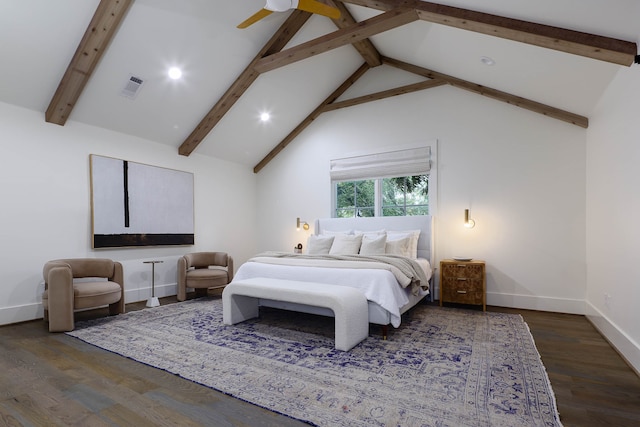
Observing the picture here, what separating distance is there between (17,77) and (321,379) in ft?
14.2

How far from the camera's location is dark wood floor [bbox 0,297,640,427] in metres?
1.80

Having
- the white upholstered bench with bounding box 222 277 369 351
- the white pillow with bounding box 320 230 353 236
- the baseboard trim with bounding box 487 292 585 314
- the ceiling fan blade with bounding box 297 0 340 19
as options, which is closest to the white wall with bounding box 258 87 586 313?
the baseboard trim with bounding box 487 292 585 314

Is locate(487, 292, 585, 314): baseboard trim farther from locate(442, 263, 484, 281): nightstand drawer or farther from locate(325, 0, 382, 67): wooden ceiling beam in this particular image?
locate(325, 0, 382, 67): wooden ceiling beam

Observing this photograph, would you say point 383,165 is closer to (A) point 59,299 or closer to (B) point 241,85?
(B) point 241,85

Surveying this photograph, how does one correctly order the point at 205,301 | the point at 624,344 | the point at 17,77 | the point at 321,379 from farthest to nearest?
the point at 205,301 → the point at 17,77 → the point at 624,344 → the point at 321,379

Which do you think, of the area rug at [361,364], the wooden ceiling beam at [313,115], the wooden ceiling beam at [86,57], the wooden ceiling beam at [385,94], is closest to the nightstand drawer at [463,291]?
the area rug at [361,364]

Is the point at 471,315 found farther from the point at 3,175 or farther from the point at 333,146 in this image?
the point at 3,175

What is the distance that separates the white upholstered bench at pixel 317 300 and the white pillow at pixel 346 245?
1.35 m

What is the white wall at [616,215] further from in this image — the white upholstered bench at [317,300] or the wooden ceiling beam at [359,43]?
the wooden ceiling beam at [359,43]

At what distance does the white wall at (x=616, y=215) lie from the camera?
98.5 inches

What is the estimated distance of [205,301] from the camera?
15.7 feet

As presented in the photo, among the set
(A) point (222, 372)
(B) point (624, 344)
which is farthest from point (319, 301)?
(B) point (624, 344)

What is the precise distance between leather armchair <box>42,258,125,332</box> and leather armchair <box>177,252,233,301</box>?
0.84 m

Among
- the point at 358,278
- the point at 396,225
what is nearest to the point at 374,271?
the point at 358,278
